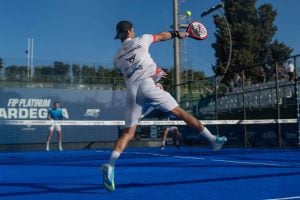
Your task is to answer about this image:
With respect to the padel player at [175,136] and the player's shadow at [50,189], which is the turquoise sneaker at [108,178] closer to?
the player's shadow at [50,189]

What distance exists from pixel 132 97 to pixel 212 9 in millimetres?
15410

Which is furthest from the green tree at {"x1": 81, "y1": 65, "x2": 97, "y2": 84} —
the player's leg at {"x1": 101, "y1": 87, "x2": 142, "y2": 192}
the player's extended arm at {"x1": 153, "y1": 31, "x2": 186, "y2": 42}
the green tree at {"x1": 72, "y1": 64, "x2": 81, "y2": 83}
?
the player's leg at {"x1": 101, "y1": 87, "x2": 142, "y2": 192}

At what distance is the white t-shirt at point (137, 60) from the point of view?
509cm

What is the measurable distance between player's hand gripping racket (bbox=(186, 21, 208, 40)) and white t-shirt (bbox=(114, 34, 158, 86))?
51.0 inches

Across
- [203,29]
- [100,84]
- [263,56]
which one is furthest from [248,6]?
[203,29]

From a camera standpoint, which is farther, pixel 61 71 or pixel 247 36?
pixel 247 36

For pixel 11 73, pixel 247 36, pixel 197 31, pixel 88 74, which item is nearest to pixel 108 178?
pixel 197 31

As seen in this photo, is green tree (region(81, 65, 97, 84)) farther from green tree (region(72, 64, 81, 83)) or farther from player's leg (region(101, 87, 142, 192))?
player's leg (region(101, 87, 142, 192))

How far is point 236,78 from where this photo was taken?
22.5 meters

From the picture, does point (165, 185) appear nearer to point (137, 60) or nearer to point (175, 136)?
point (137, 60)

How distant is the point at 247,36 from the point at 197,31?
43289 mm

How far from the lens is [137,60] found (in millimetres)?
5098

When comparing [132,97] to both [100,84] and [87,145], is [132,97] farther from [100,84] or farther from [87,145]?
[100,84]

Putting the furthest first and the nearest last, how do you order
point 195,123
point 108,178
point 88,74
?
point 88,74
point 195,123
point 108,178
